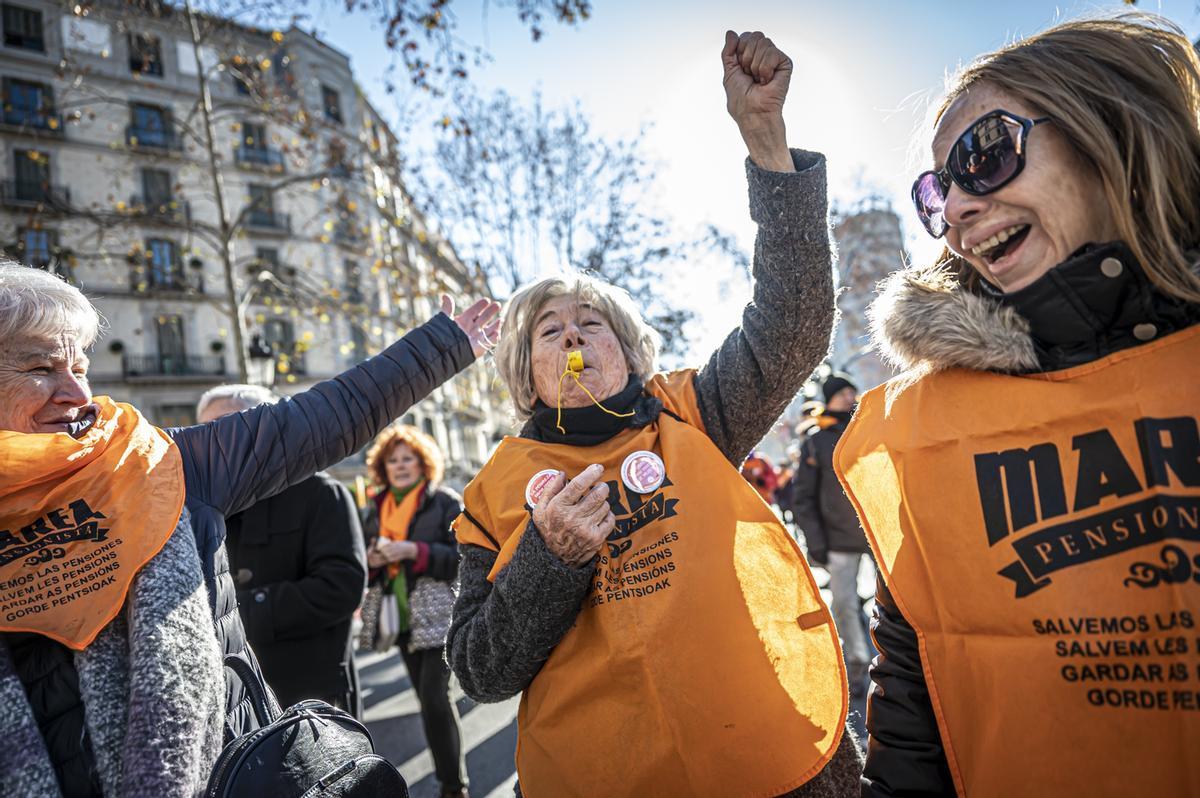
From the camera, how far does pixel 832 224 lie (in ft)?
5.80

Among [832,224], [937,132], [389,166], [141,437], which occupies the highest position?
[389,166]

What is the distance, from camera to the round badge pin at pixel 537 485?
170 centimetres

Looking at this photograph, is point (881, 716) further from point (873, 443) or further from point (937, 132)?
point (937, 132)

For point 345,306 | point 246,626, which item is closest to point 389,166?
point 345,306

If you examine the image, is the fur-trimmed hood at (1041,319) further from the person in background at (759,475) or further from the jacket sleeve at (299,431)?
the person in background at (759,475)

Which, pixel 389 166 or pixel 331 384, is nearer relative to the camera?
pixel 331 384

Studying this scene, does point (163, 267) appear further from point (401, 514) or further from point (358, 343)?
point (401, 514)

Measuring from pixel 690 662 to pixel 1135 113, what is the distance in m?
1.34

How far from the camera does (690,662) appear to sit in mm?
1477

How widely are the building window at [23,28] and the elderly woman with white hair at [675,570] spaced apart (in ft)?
116

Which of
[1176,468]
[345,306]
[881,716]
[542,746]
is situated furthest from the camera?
[345,306]

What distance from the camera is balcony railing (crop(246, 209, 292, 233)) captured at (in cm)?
3125

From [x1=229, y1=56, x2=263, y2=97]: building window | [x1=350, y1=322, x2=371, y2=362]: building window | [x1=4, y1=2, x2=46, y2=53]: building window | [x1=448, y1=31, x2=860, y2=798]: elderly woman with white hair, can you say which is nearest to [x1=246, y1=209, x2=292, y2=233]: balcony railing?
[x1=350, y1=322, x2=371, y2=362]: building window

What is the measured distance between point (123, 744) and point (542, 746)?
0.90 m
